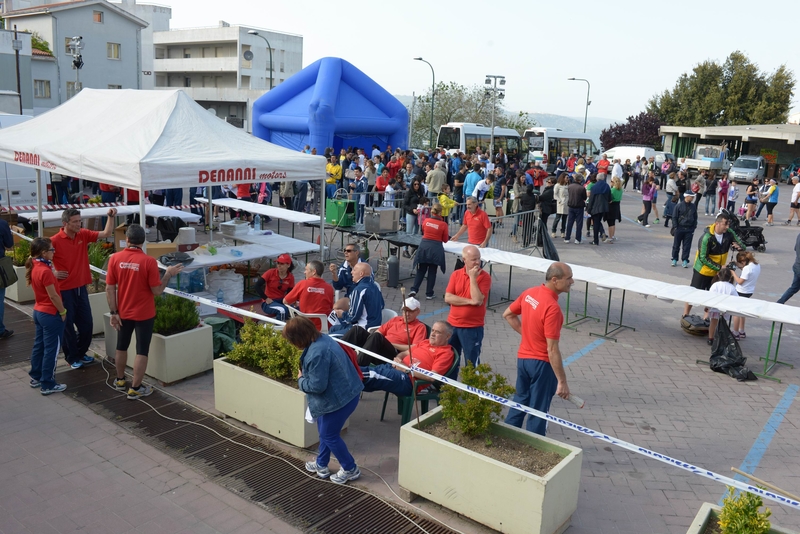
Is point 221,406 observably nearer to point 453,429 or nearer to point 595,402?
point 453,429

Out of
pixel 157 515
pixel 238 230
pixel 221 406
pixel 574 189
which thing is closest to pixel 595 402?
pixel 221 406

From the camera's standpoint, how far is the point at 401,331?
6.68 m

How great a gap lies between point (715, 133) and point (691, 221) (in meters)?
36.1

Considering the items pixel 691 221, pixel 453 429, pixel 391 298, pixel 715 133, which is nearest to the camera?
pixel 453 429

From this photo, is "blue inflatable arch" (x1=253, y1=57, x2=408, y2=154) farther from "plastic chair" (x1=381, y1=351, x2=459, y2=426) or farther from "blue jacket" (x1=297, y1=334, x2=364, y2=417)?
"blue jacket" (x1=297, y1=334, x2=364, y2=417)

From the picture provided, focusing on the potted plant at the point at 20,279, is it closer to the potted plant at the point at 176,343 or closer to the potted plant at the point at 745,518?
the potted plant at the point at 176,343

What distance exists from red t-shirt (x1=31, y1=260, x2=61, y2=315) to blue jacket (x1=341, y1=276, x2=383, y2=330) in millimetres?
2886

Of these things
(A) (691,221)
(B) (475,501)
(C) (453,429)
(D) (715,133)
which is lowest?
(B) (475,501)

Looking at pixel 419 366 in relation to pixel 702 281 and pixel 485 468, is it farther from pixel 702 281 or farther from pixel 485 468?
pixel 702 281

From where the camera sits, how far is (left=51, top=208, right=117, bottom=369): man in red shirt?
7.11m

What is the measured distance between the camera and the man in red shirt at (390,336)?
249 inches

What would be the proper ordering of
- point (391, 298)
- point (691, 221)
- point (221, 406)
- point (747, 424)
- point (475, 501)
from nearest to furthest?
1. point (475, 501)
2. point (221, 406)
3. point (747, 424)
4. point (391, 298)
5. point (691, 221)

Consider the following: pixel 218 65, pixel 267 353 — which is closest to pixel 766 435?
pixel 267 353

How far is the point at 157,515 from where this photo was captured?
4.75 metres
